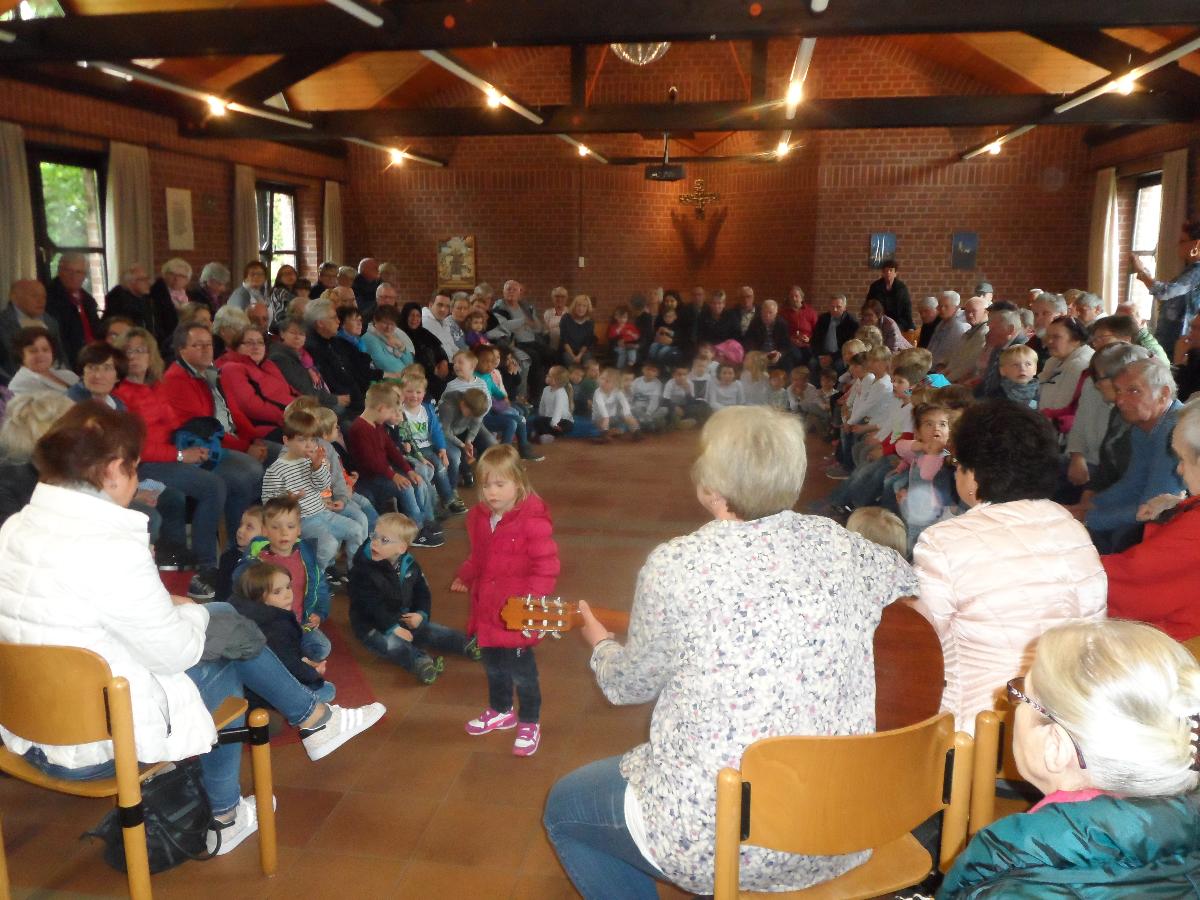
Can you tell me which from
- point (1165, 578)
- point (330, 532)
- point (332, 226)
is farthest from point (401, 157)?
point (1165, 578)

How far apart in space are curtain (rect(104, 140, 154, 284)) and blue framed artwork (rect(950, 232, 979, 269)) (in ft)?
30.7

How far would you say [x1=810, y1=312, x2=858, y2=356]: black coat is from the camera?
973 centimetres

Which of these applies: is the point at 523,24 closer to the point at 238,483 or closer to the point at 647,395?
the point at 238,483

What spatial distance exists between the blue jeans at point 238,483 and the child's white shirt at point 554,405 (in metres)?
4.07

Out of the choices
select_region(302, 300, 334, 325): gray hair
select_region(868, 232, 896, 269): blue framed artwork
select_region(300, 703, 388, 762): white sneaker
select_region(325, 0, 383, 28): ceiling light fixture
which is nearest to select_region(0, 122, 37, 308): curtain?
select_region(302, 300, 334, 325): gray hair

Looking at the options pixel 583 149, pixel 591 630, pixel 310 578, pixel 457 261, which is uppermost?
pixel 583 149

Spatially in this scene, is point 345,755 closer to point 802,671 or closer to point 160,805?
point 160,805

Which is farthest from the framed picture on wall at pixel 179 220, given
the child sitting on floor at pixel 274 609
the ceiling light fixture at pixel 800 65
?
the child sitting on floor at pixel 274 609

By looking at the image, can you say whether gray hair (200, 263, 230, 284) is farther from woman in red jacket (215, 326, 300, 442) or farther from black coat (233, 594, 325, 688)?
black coat (233, 594, 325, 688)

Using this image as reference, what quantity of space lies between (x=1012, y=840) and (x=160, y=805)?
85.0 inches

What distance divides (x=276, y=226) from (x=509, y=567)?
32.6 ft

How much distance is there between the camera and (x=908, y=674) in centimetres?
195

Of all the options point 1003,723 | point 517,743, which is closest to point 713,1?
point 517,743

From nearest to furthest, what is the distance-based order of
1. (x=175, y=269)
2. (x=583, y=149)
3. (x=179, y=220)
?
(x=175, y=269)
(x=179, y=220)
(x=583, y=149)
